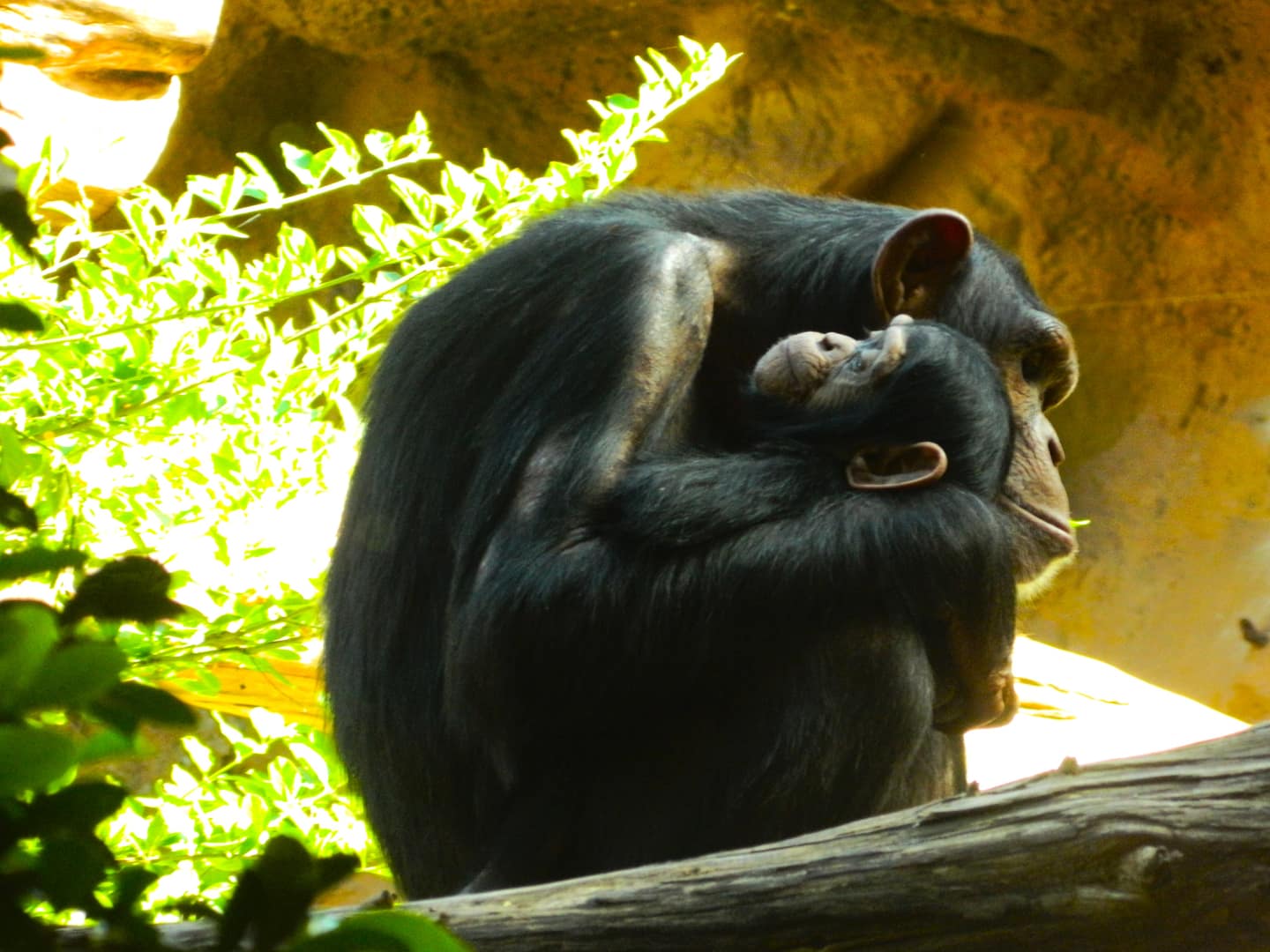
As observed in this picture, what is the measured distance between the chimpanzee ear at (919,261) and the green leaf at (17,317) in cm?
228

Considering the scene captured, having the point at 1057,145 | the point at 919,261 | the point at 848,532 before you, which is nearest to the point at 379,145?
the point at 919,261

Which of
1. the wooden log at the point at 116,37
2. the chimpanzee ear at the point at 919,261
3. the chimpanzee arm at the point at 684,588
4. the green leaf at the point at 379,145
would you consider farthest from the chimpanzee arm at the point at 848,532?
the wooden log at the point at 116,37

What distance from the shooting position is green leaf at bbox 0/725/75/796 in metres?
0.61

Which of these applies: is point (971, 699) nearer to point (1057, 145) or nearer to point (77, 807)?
point (77, 807)

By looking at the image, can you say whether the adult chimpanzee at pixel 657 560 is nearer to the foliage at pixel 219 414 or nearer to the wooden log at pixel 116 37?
the foliage at pixel 219 414

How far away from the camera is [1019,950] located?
156 cm

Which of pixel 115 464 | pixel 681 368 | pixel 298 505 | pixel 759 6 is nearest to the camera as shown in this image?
pixel 681 368

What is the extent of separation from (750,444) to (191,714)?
6.59ft

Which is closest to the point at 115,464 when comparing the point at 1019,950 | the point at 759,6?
the point at 1019,950

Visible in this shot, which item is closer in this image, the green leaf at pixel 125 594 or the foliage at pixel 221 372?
the green leaf at pixel 125 594

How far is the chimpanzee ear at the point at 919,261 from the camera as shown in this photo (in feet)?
9.68

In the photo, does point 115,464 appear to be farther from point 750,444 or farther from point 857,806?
point 857,806

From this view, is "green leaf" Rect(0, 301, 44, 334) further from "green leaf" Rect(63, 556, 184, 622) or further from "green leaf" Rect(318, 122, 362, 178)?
"green leaf" Rect(318, 122, 362, 178)

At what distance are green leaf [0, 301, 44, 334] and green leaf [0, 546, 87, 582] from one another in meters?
0.12
